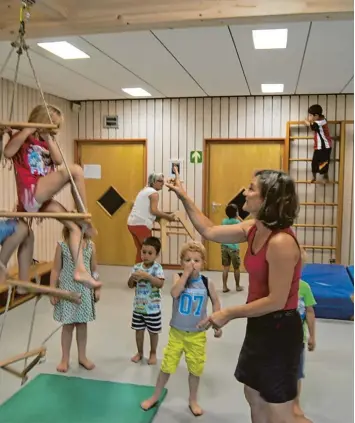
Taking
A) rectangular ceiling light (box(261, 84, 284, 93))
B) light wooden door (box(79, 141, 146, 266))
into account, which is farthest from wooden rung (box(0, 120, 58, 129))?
light wooden door (box(79, 141, 146, 266))

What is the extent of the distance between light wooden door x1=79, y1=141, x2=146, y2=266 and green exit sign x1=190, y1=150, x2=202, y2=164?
30.4 inches

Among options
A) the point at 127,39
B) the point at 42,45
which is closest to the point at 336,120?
the point at 127,39

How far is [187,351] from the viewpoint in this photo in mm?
2838

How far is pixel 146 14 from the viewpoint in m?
2.87

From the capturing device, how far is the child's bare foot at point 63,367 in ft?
11.4

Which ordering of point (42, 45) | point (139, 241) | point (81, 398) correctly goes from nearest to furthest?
point (81, 398) → point (42, 45) → point (139, 241)

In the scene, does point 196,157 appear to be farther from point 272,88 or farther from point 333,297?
point 333,297

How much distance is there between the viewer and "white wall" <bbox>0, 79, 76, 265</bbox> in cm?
560

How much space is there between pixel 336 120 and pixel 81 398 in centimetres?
512

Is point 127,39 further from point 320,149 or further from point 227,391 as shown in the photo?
point 320,149

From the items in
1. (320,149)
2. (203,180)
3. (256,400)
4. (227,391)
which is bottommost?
(227,391)

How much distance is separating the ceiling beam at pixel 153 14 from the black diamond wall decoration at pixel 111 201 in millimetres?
4385

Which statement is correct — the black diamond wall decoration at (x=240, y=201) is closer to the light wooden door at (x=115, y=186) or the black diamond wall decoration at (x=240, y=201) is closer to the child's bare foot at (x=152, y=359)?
the light wooden door at (x=115, y=186)

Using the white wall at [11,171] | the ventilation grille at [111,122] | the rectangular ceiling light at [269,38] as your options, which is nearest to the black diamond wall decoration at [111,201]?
the white wall at [11,171]
